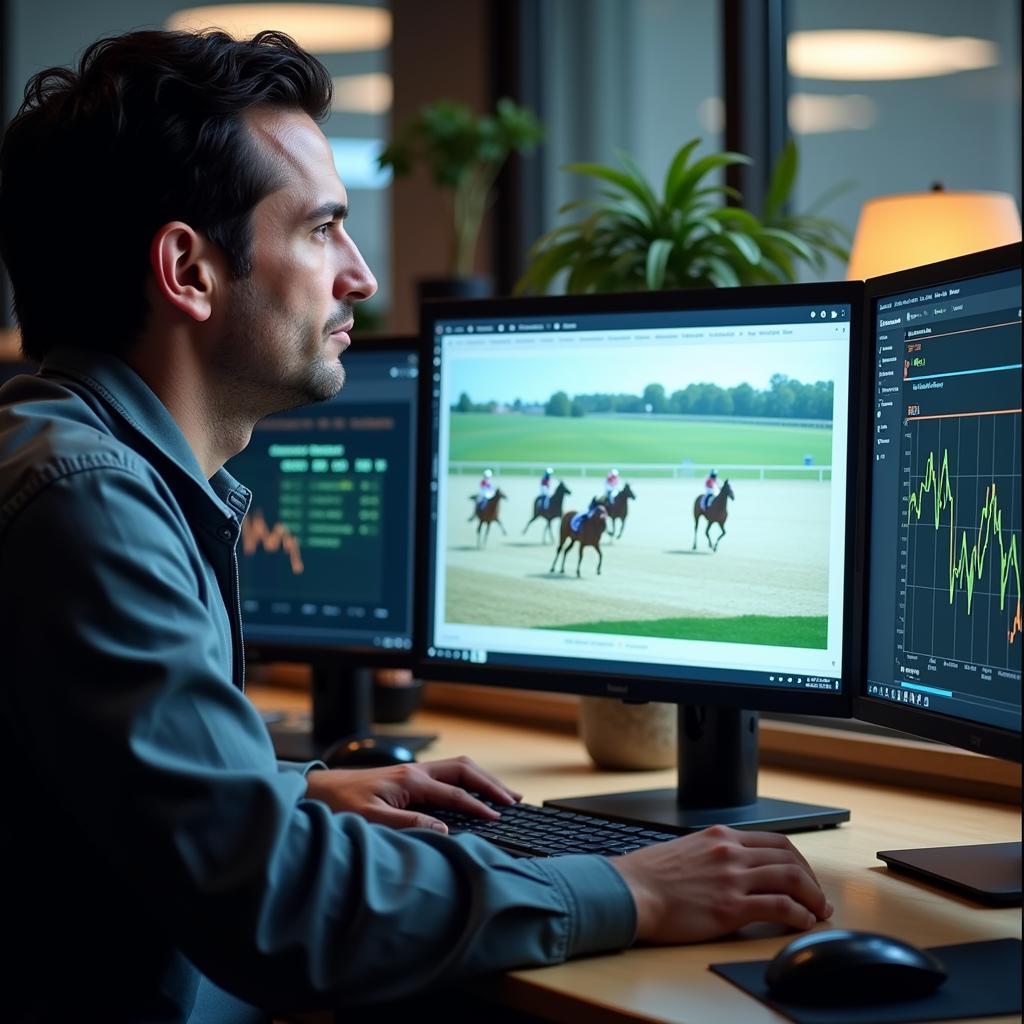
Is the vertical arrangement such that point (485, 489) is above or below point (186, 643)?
above

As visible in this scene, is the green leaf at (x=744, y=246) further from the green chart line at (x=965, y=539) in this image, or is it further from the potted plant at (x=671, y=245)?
the green chart line at (x=965, y=539)

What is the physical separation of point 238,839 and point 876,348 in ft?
2.39

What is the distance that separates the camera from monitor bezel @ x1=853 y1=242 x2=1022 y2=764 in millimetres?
1094

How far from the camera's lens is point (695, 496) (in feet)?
4.68

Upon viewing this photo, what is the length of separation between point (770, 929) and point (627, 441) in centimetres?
56

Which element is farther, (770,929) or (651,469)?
(651,469)

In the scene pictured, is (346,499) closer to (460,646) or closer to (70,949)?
(460,646)

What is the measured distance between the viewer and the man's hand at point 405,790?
1343 millimetres

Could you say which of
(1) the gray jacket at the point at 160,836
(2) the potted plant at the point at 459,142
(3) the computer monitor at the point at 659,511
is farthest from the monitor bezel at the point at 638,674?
(2) the potted plant at the point at 459,142

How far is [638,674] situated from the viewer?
145cm

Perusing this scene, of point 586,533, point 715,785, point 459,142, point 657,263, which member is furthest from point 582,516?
point 459,142

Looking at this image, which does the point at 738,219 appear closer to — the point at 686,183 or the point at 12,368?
the point at 686,183

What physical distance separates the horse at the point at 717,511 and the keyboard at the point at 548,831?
290 mm

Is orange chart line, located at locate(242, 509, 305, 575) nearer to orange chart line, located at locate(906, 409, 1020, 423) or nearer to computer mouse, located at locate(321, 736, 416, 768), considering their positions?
computer mouse, located at locate(321, 736, 416, 768)
